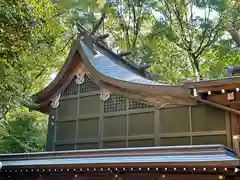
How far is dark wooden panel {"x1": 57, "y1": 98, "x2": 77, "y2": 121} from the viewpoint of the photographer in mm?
8281

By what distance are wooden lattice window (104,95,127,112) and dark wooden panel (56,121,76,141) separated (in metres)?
1.15

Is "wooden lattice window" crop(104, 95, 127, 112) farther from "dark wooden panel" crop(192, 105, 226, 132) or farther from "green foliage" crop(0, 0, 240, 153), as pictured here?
"green foliage" crop(0, 0, 240, 153)

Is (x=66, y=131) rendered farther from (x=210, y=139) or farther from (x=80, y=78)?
(x=210, y=139)

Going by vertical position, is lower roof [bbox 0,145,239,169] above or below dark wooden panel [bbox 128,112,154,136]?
below

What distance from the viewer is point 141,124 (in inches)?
278

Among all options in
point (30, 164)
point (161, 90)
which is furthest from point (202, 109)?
point (30, 164)

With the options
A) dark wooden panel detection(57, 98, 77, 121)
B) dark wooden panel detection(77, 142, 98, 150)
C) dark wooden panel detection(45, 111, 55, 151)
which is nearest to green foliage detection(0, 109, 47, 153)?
dark wooden panel detection(45, 111, 55, 151)

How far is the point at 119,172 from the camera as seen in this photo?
614cm

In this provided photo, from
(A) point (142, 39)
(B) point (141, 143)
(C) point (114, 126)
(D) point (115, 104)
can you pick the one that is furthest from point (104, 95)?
(A) point (142, 39)

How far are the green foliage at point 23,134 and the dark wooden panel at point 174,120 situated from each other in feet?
18.3

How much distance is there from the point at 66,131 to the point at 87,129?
2.47 feet

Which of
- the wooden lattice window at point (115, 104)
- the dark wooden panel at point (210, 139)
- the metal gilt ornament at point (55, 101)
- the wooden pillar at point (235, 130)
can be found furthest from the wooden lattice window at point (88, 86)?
the wooden pillar at point (235, 130)

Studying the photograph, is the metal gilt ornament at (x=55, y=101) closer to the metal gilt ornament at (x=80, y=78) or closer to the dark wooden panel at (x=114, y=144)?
the metal gilt ornament at (x=80, y=78)

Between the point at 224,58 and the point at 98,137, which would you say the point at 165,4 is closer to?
the point at 224,58
